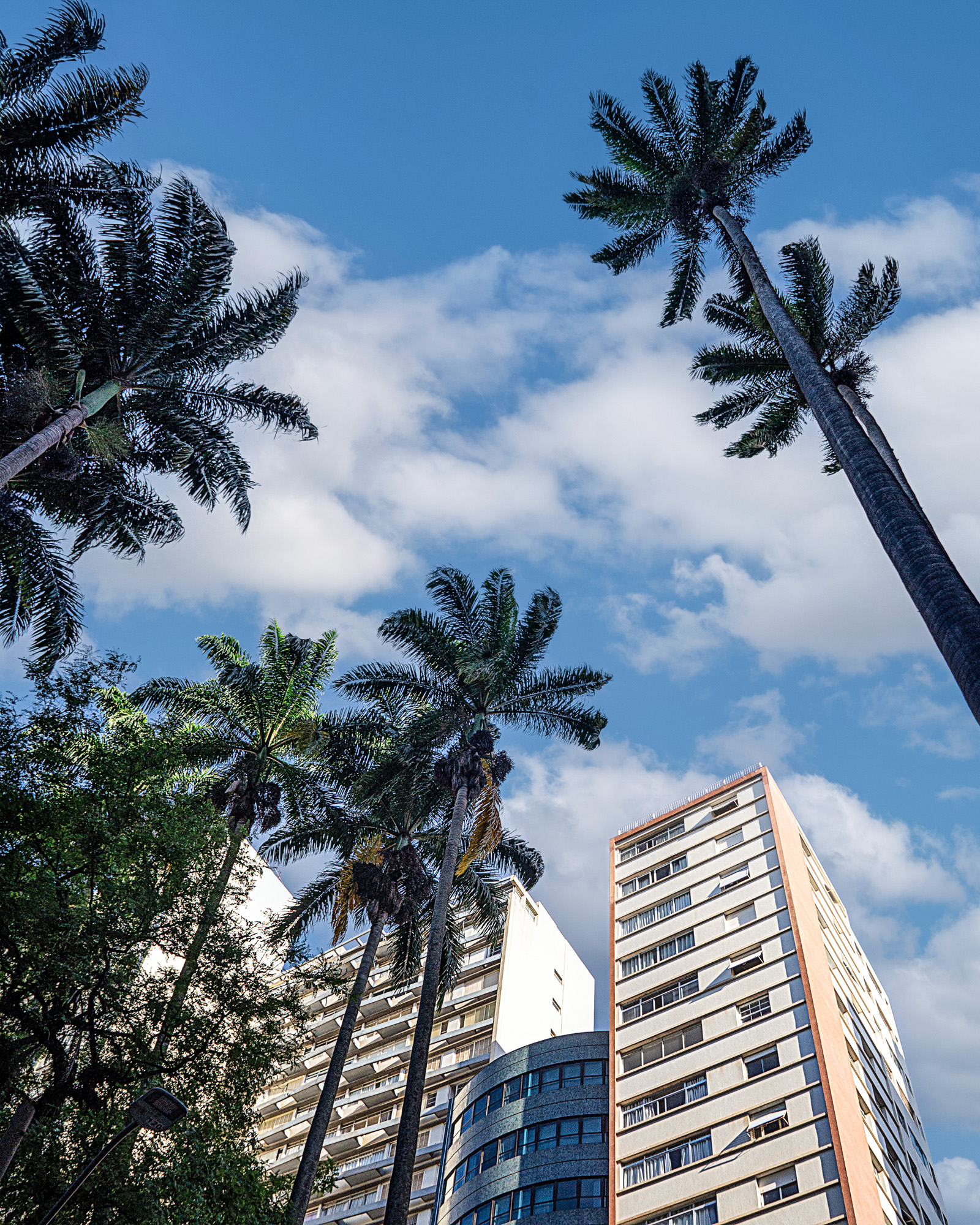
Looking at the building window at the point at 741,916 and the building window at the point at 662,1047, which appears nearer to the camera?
the building window at the point at 662,1047

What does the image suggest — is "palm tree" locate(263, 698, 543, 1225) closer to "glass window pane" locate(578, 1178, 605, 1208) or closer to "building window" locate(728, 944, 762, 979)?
"glass window pane" locate(578, 1178, 605, 1208)

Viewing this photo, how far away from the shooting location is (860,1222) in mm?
33719

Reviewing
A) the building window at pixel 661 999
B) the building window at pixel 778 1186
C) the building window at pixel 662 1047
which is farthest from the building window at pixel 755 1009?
the building window at pixel 778 1186

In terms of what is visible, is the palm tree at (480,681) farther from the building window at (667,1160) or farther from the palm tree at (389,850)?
the building window at (667,1160)

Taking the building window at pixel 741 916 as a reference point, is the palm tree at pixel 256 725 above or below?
below

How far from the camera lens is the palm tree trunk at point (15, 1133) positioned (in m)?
16.8

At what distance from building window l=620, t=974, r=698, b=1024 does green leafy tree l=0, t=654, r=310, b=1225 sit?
31061 millimetres

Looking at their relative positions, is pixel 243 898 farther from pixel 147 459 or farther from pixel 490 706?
pixel 147 459

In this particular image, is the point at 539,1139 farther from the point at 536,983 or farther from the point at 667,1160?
the point at 536,983

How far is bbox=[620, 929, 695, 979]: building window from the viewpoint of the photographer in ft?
169

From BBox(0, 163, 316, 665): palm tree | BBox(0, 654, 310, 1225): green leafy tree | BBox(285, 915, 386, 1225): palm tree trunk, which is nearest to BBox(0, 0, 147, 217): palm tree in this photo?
BBox(0, 163, 316, 665): palm tree

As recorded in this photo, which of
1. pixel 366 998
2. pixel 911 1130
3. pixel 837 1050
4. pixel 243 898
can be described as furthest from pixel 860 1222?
pixel 366 998

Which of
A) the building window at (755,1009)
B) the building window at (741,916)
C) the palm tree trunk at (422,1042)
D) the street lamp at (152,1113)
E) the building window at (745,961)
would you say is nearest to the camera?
the street lamp at (152,1113)

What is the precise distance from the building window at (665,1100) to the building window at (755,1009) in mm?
3387
